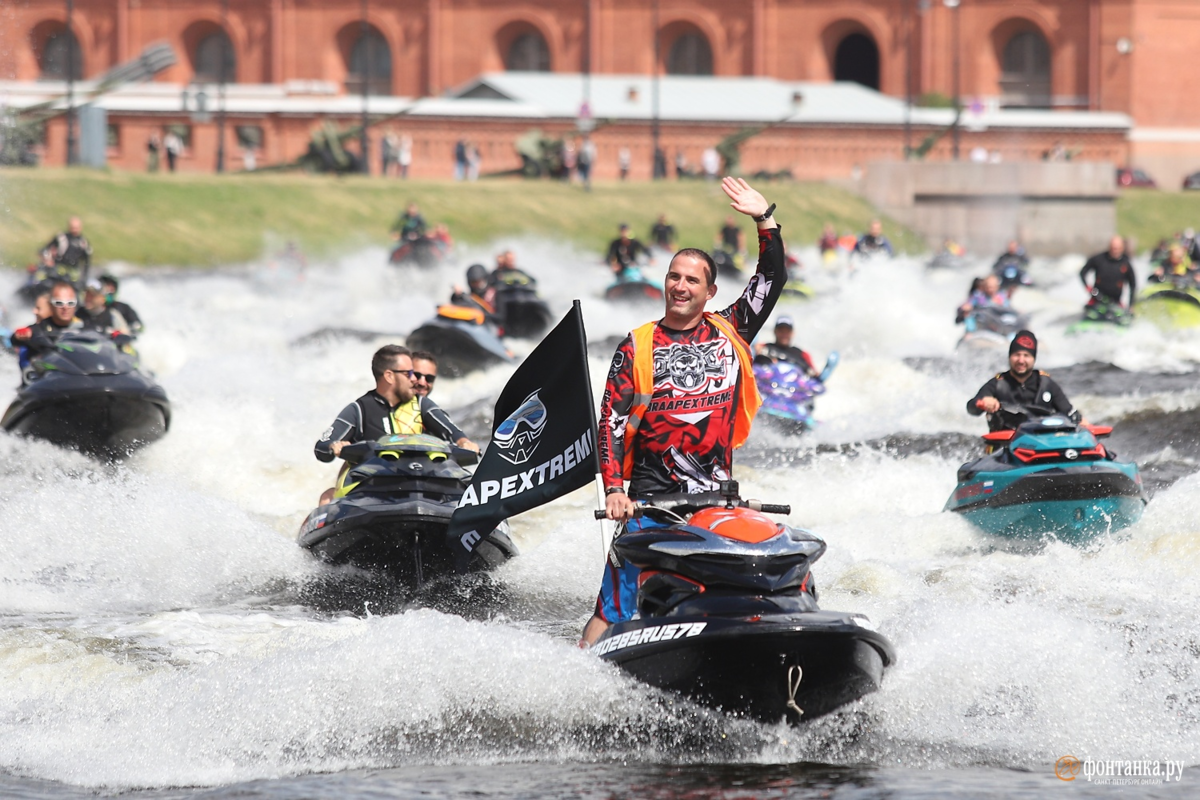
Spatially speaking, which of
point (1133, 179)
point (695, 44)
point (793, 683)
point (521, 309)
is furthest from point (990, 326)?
point (695, 44)

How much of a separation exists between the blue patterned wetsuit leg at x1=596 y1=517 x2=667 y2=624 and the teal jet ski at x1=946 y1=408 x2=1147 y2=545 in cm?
546

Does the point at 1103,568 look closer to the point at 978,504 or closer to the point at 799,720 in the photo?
the point at 978,504

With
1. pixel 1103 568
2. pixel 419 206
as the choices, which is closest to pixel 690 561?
pixel 1103 568

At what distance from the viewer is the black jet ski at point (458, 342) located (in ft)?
73.3

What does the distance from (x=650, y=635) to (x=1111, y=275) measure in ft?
68.7

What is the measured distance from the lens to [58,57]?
7944cm

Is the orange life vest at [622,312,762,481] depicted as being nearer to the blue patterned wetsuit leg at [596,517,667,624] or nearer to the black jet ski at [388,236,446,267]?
the blue patterned wetsuit leg at [596,517,667,624]

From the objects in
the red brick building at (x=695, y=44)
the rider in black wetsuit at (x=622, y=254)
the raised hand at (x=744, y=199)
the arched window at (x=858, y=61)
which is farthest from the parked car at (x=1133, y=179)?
the raised hand at (x=744, y=199)

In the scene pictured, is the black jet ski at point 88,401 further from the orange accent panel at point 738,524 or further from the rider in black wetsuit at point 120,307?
the orange accent panel at point 738,524

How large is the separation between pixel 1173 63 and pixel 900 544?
69.3m

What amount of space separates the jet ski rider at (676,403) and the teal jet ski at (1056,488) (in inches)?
212

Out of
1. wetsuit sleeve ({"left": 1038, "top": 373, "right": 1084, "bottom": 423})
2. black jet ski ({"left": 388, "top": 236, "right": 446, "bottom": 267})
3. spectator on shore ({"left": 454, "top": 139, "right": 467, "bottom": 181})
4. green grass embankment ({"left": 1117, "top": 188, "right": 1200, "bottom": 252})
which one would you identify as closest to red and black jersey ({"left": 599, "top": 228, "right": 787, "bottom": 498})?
wetsuit sleeve ({"left": 1038, "top": 373, "right": 1084, "bottom": 423})

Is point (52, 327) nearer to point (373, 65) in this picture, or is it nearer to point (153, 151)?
point (153, 151)

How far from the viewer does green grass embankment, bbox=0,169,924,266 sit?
141 ft
